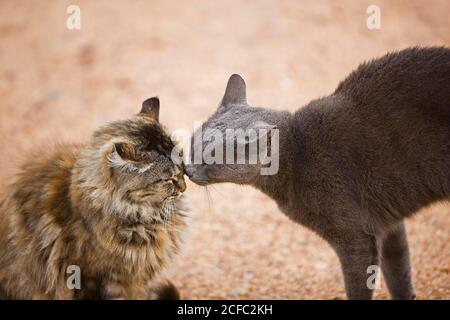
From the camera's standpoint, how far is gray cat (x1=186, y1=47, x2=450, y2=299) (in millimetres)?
3410

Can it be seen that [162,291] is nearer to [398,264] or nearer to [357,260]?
[357,260]

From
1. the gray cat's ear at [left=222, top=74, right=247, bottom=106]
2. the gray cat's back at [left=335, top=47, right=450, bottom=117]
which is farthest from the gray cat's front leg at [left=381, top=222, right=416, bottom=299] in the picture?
the gray cat's ear at [left=222, top=74, right=247, bottom=106]

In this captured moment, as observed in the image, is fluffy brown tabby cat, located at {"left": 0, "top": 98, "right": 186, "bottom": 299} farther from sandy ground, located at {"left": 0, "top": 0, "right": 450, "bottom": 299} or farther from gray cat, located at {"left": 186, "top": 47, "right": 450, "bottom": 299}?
sandy ground, located at {"left": 0, "top": 0, "right": 450, "bottom": 299}

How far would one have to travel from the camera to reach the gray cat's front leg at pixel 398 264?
157 inches

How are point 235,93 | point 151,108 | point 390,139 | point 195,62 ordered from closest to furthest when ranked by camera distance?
point 390,139 → point 151,108 → point 235,93 → point 195,62

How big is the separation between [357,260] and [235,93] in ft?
4.87

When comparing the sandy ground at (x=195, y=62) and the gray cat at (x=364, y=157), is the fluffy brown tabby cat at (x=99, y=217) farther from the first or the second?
the sandy ground at (x=195, y=62)

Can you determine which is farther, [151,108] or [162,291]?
[162,291]

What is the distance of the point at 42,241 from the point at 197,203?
2.35 metres

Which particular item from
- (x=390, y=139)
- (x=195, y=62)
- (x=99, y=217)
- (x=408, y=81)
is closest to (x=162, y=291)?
(x=99, y=217)

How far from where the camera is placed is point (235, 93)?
396 cm
